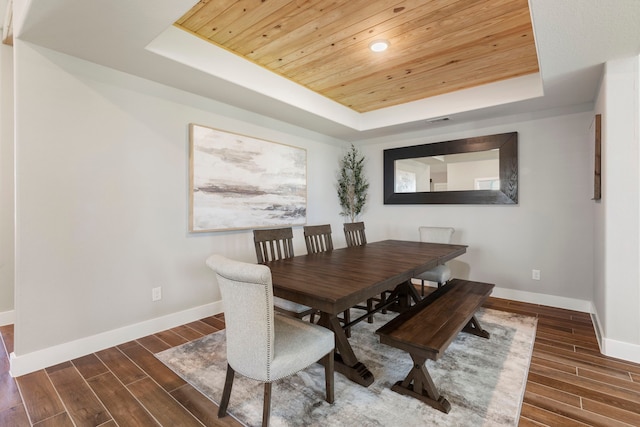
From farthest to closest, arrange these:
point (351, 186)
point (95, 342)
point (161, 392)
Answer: point (351, 186) < point (95, 342) < point (161, 392)

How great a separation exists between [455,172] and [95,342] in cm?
431

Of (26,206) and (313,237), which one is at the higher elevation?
(26,206)

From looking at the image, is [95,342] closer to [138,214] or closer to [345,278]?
[138,214]

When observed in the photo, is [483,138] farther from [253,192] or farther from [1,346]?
[1,346]

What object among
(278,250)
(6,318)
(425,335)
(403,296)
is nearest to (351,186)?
(403,296)

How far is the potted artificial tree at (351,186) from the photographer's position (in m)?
4.87

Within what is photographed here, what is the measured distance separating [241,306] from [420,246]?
95.0 inches

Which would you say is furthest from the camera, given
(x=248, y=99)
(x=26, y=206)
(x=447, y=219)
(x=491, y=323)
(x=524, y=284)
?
(x=447, y=219)

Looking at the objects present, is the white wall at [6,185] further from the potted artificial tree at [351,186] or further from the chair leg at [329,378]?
the potted artificial tree at [351,186]

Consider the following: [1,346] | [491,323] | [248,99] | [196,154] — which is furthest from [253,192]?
[491,323]

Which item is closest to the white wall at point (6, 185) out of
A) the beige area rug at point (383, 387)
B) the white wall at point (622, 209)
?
the beige area rug at point (383, 387)

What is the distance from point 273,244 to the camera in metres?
2.69

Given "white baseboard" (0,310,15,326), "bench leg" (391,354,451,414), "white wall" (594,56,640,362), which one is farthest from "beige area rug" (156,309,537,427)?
"white baseboard" (0,310,15,326)

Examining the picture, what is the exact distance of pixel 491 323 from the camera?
292 cm
